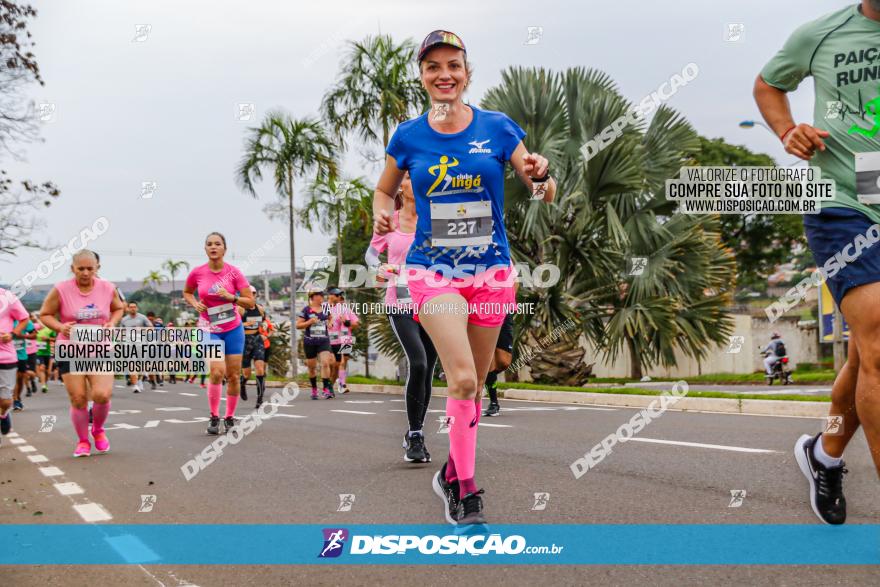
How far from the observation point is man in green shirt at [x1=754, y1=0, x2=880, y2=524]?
3.39m

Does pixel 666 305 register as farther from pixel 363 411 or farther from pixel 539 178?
pixel 539 178

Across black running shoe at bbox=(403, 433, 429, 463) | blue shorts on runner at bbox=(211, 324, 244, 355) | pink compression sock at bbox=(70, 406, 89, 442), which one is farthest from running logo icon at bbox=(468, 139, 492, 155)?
blue shorts on runner at bbox=(211, 324, 244, 355)

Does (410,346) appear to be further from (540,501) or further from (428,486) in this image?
(540,501)

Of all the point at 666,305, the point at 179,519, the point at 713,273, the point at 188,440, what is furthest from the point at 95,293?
the point at 713,273

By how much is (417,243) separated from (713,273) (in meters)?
14.0

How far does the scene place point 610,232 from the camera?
1647 cm

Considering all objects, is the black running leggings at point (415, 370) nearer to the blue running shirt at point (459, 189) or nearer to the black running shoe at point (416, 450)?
the black running shoe at point (416, 450)

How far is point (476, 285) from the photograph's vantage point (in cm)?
438

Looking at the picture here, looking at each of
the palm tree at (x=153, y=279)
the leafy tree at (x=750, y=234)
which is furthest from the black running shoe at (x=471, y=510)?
the palm tree at (x=153, y=279)

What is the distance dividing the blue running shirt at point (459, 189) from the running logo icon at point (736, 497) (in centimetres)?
177

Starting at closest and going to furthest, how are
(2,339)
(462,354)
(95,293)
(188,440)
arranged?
1. (462,354)
2. (95,293)
3. (188,440)
4. (2,339)

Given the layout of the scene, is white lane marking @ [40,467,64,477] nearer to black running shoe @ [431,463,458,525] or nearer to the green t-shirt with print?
black running shoe @ [431,463,458,525]

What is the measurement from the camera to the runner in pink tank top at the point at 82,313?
855cm

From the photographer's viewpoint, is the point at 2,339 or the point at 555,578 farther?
the point at 2,339
